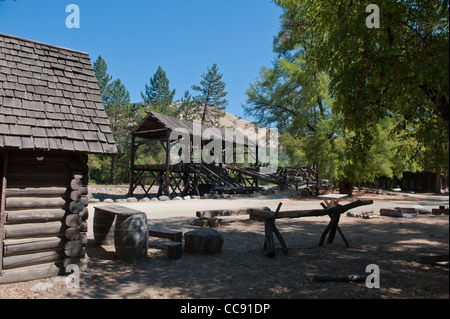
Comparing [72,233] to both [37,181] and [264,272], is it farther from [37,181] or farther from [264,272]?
[264,272]

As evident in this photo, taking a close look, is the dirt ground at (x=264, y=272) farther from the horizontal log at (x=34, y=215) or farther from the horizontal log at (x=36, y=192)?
the horizontal log at (x=36, y=192)

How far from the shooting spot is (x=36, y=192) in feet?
17.8

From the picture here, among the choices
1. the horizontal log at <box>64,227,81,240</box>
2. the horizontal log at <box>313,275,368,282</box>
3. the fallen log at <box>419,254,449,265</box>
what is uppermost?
the horizontal log at <box>64,227,81,240</box>

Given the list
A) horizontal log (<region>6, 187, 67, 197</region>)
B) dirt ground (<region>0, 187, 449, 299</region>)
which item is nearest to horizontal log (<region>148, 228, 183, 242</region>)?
dirt ground (<region>0, 187, 449, 299</region>)

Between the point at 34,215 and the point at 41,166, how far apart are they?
2.80ft

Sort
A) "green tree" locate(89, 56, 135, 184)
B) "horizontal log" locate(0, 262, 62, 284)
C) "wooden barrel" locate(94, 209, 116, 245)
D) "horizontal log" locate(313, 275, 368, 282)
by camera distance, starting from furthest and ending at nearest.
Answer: "green tree" locate(89, 56, 135, 184) < "wooden barrel" locate(94, 209, 116, 245) < "horizontal log" locate(0, 262, 62, 284) < "horizontal log" locate(313, 275, 368, 282)

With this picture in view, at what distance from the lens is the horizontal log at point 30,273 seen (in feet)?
16.5

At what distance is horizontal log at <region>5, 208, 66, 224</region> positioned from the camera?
519 centimetres

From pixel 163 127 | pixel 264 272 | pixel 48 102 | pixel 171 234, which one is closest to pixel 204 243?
pixel 171 234

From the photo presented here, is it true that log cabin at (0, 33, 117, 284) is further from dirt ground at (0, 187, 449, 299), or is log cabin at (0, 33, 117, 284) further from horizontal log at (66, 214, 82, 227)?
dirt ground at (0, 187, 449, 299)

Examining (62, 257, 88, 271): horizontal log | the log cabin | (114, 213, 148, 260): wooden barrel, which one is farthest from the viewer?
(114, 213, 148, 260): wooden barrel

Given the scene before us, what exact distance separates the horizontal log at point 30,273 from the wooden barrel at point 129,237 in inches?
45.9

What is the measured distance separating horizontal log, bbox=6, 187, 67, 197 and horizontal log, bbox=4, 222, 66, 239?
0.51m
